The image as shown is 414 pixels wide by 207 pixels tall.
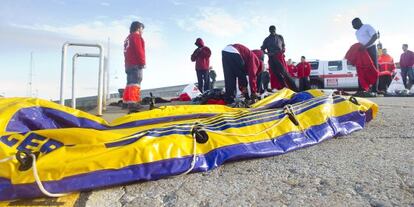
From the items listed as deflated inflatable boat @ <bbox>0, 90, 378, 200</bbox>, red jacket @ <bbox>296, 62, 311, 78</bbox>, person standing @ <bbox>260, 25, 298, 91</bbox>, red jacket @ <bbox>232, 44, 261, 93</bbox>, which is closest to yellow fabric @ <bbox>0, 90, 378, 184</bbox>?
deflated inflatable boat @ <bbox>0, 90, 378, 200</bbox>

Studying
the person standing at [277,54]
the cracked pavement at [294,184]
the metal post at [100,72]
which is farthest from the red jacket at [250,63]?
the cracked pavement at [294,184]

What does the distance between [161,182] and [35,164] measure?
66cm

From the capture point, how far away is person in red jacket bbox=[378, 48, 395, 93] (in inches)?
472

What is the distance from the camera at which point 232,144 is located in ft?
8.66

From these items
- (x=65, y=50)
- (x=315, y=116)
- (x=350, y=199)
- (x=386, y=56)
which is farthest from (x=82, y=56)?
(x=386, y=56)

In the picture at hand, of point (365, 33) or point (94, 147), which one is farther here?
point (365, 33)

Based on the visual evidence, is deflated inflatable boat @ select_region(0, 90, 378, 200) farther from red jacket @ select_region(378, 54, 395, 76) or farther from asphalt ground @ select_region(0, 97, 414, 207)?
red jacket @ select_region(378, 54, 395, 76)

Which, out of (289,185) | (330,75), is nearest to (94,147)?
Answer: (289,185)

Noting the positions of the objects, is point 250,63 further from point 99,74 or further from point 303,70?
point 303,70

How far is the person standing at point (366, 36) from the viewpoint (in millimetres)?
7895

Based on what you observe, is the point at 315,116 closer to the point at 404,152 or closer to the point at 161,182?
the point at 404,152

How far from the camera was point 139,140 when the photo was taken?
90.0 inches

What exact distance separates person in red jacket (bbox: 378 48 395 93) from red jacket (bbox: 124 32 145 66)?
7.92 m

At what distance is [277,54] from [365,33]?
6.28 feet
